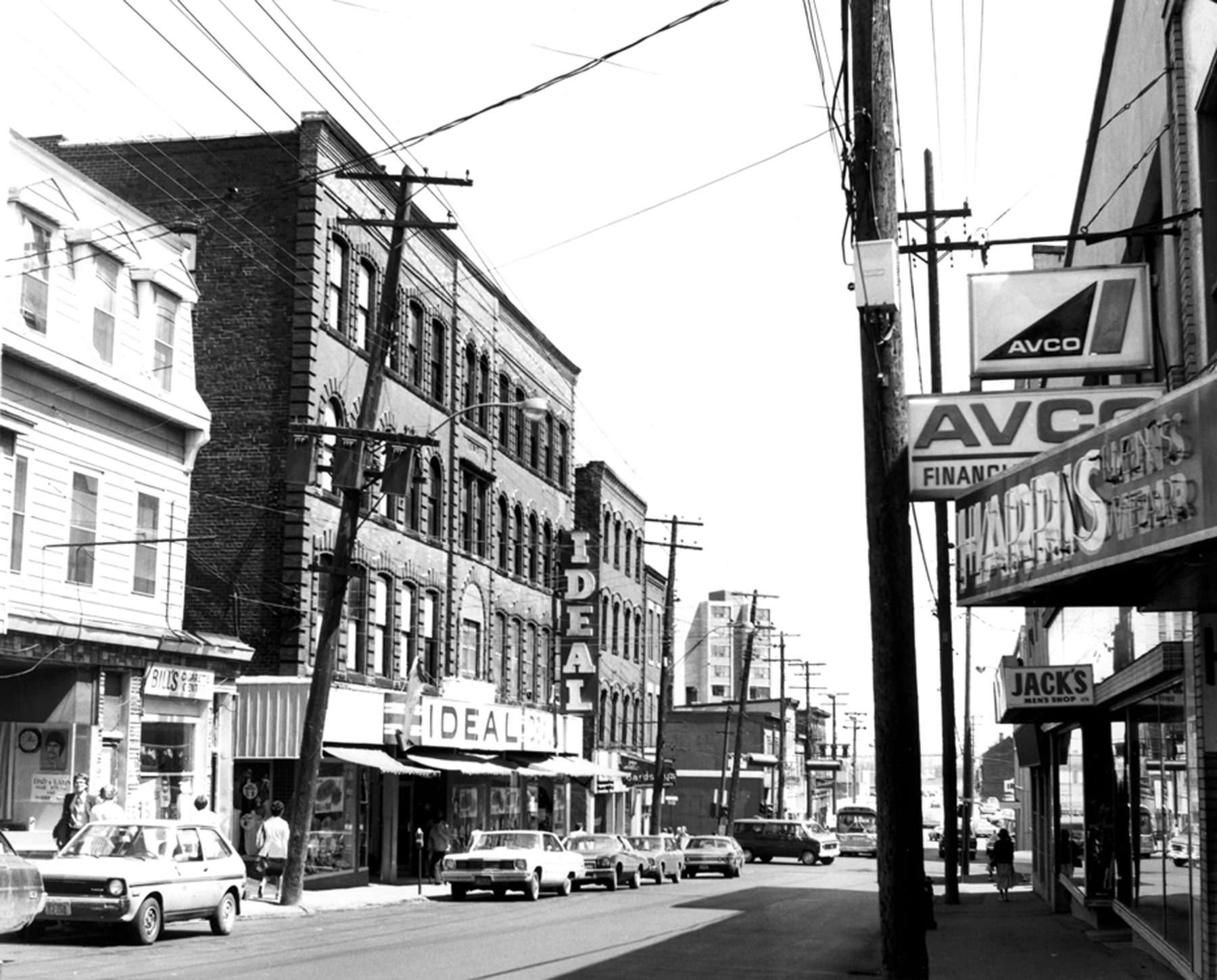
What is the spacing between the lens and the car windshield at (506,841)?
31.7 meters

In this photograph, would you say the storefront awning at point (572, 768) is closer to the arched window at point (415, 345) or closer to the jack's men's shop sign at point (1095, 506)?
the arched window at point (415, 345)

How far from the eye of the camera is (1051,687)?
2295 cm

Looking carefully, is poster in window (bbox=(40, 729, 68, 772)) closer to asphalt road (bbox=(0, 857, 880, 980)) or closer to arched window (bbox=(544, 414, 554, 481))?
asphalt road (bbox=(0, 857, 880, 980))

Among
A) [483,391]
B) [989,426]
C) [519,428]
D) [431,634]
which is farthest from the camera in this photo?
[519,428]

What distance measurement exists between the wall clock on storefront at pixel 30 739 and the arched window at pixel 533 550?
80.9ft

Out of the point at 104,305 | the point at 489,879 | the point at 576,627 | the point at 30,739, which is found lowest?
the point at 489,879

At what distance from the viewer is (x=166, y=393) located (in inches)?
1086

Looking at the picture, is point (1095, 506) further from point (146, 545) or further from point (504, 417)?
point (504, 417)

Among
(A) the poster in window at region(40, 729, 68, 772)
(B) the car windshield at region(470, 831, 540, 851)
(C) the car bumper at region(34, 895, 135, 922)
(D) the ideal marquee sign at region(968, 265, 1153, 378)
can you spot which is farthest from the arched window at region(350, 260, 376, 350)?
(D) the ideal marquee sign at region(968, 265, 1153, 378)

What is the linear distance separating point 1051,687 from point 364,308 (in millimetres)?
18379

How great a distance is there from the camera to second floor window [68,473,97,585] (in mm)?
24578

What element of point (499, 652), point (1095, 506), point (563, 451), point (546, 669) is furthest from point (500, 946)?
point (563, 451)

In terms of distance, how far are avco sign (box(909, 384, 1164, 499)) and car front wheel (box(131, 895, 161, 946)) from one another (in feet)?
39.0

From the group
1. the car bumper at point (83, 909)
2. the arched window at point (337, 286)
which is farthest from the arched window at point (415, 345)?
the car bumper at point (83, 909)
